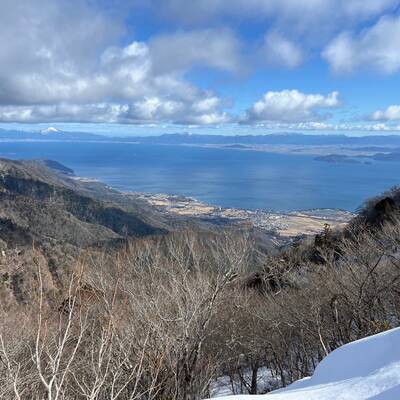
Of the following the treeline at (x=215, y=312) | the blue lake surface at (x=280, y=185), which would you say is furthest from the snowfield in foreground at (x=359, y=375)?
the blue lake surface at (x=280, y=185)

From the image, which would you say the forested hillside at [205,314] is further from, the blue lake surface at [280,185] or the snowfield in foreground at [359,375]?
the blue lake surface at [280,185]

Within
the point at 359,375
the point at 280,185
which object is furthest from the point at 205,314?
the point at 280,185

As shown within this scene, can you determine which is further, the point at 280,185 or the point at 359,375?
the point at 280,185

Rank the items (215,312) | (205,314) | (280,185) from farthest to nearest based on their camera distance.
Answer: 1. (280,185)
2. (215,312)
3. (205,314)

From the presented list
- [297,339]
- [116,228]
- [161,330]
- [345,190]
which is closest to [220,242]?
[297,339]

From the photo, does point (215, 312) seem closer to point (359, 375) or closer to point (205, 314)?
point (205, 314)

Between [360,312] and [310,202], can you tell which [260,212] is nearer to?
[310,202]

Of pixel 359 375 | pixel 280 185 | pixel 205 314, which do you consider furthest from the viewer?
pixel 280 185

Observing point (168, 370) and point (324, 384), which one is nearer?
point (324, 384)

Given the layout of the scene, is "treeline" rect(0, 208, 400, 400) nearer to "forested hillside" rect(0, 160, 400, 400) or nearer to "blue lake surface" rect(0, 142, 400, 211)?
"forested hillside" rect(0, 160, 400, 400)
